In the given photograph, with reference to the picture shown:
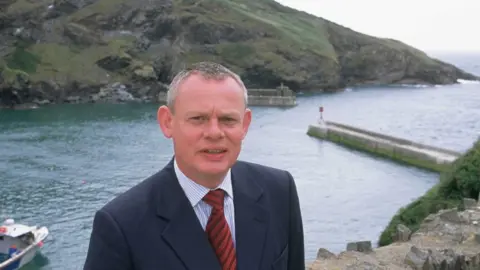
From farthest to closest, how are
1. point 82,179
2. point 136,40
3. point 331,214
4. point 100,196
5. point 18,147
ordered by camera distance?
point 136,40
point 18,147
point 82,179
point 100,196
point 331,214

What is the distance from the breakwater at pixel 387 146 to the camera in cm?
4917

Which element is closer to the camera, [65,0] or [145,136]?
[145,136]

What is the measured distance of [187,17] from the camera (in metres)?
127

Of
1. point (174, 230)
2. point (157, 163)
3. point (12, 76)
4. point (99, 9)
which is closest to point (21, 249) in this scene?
point (157, 163)

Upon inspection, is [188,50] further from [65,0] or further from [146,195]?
[146,195]

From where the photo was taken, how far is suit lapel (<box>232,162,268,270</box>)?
3.33 metres

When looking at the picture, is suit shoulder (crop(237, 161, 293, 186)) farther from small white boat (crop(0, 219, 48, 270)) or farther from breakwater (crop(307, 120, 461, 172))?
breakwater (crop(307, 120, 461, 172))

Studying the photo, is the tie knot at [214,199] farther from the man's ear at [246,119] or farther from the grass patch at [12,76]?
the grass patch at [12,76]

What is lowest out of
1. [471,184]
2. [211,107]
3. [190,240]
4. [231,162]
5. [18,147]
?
[18,147]

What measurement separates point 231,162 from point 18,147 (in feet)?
184

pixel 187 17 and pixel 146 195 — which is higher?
pixel 187 17

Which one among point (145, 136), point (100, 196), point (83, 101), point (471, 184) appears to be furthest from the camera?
point (83, 101)

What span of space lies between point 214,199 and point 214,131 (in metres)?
0.42

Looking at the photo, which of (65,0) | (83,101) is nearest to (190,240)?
(83,101)
